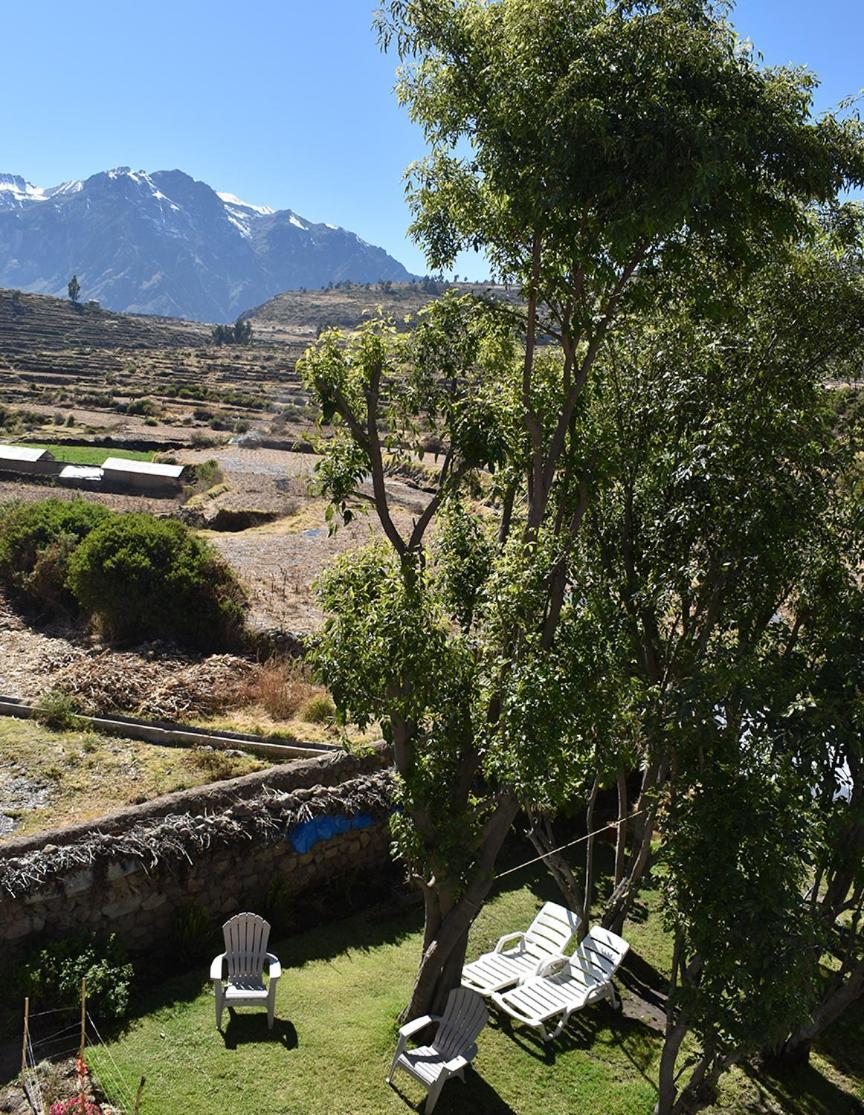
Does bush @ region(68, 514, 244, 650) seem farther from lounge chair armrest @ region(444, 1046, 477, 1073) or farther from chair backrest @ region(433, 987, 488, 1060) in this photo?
lounge chair armrest @ region(444, 1046, 477, 1073)

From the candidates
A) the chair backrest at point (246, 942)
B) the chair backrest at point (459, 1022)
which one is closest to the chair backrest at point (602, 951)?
the chair backrest at point (459, 1022)

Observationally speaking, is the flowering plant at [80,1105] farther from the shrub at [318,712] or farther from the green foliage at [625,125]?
the shrub at [318,712]

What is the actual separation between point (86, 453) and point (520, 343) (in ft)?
117

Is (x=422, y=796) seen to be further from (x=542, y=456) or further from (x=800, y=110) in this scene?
(x=800, y=110)

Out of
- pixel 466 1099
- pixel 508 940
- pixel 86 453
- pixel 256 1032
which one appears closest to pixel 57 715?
pixel 256 1032

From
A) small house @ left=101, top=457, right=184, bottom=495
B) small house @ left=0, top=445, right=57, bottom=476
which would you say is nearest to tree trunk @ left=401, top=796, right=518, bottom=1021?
small house @ left=101, top=457, right=184, bottom=495

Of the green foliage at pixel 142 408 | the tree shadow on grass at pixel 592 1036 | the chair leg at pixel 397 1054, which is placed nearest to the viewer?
the chair leg at pixel 397 1054

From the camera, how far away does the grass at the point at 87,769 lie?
36.1 feet

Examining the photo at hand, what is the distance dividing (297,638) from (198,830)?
709 centimetres

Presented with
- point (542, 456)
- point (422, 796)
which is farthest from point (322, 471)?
point (422, 796)

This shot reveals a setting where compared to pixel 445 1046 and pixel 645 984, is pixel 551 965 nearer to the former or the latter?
pixel 645 984

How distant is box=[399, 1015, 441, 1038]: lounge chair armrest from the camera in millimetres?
7629

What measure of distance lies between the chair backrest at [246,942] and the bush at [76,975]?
0.91 m

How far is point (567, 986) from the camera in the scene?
29.9 feet
